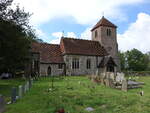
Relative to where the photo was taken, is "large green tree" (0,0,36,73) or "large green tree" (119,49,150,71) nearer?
"large green tree" (0,0,36,73)

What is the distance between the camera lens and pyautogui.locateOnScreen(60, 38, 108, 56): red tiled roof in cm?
3747

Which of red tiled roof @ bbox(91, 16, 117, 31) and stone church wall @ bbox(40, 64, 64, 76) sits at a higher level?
red tiled roof @ bbox(91, 16, 117, 31)

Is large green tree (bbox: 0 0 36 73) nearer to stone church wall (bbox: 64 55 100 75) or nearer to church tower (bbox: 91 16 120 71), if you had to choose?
stone church wall (bbox: 64 55 100 75)

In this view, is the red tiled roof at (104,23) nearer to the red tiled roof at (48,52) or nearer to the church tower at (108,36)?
the church tower at (108,36)

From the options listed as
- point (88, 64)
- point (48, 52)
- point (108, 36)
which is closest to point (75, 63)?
point (88, 64)

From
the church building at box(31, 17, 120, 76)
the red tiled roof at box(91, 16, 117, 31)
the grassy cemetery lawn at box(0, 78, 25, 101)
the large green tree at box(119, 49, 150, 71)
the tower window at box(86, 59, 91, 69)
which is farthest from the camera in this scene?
the large green tree at box(119, 49, 150, 71)

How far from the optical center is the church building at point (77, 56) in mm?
35188

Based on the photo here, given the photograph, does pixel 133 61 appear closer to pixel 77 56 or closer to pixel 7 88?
pixel 77 56

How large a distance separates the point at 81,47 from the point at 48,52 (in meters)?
7.27

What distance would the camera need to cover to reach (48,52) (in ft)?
120

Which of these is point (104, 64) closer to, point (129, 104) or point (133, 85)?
point (133, 85)

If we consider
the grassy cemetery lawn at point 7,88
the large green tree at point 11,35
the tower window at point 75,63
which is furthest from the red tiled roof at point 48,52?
the large green tree at point 11,35

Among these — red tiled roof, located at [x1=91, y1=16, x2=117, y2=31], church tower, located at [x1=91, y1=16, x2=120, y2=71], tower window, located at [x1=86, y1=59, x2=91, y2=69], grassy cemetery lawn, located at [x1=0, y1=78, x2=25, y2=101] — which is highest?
red tiled roof, located at [x1=91, y1=16, x2=117, y2=31]

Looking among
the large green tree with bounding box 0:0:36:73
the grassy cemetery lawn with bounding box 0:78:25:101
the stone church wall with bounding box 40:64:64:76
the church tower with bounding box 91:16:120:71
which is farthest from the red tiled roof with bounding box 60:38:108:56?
the large green tree with bounding box 0:0:36:73
